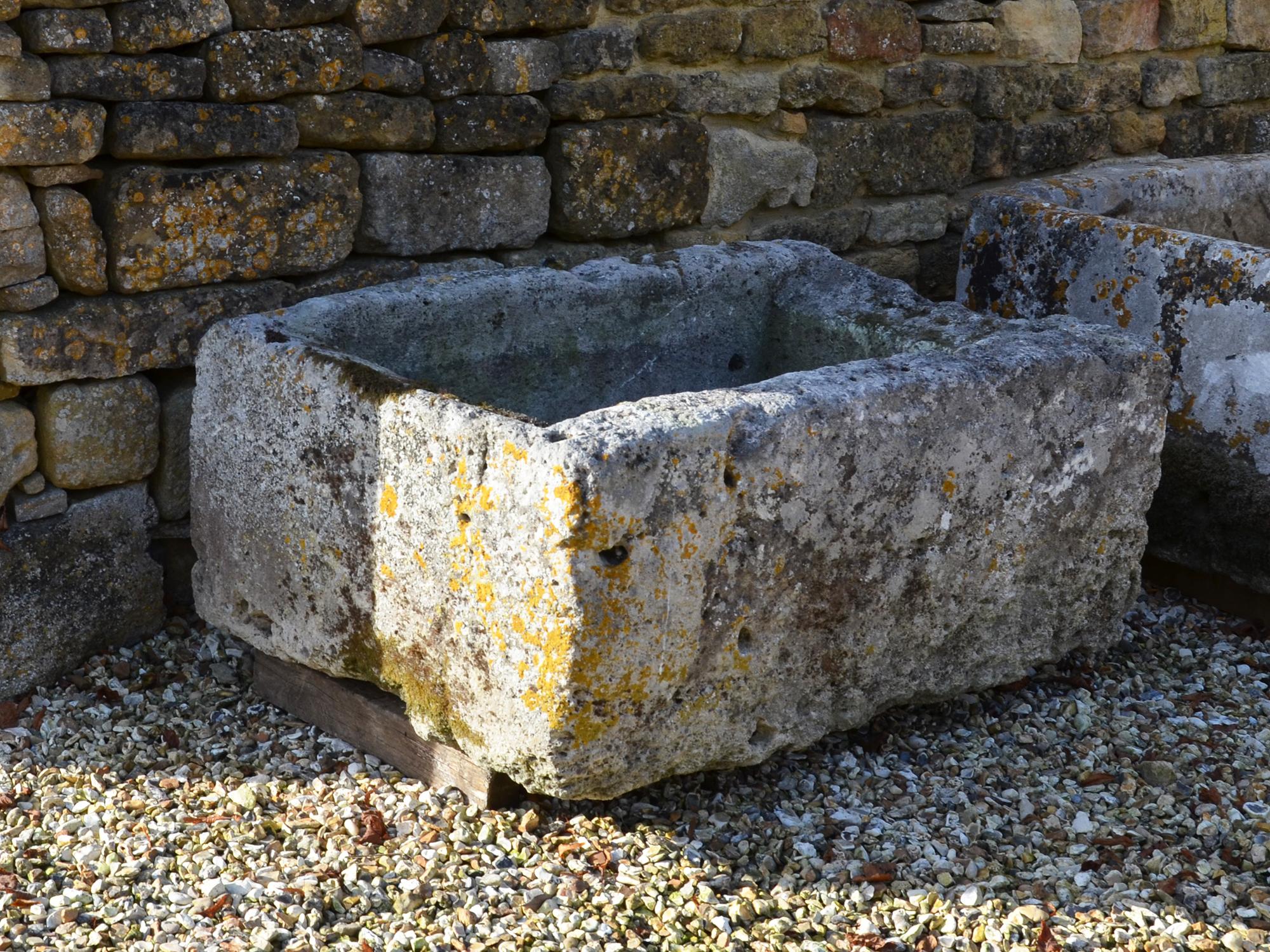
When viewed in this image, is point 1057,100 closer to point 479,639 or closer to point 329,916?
point 479,639

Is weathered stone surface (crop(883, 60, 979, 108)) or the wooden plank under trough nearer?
the wooden plank under trough

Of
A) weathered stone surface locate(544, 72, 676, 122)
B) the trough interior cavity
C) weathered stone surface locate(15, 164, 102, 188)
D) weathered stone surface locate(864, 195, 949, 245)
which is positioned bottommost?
the trough interior cavity

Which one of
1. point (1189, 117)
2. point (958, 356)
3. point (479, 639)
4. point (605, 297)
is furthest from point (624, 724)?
point (1189, 117)

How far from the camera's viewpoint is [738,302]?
335 cm

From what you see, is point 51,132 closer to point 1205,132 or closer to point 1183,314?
point 1183,314

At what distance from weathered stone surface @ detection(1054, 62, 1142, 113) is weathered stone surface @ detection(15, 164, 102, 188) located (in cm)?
290

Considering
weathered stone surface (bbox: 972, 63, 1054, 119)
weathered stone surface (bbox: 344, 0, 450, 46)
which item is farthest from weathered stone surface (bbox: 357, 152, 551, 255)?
weathered stone surface (bbox: 972, 63, 1054, 119)

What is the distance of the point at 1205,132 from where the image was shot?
15.7ft

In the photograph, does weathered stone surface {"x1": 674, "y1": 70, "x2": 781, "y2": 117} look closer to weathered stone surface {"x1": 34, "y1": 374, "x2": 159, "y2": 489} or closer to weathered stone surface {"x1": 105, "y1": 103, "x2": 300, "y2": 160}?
weathered stone surface {"x1": 105, "y1": 103, "x2": 300, "y2": 160}

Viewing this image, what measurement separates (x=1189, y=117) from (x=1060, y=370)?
8.24 feet

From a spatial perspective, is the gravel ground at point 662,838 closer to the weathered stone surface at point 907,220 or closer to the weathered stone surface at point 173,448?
the weathered stone surface at point 173,448

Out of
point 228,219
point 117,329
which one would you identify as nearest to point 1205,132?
point 228,219

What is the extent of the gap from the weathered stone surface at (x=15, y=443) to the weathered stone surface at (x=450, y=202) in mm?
811

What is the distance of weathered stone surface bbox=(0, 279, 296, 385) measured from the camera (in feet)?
9.04
